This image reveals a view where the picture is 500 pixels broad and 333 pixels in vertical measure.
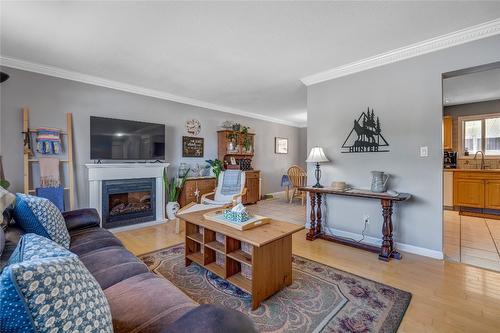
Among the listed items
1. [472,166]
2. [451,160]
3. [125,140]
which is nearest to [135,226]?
[125,140]

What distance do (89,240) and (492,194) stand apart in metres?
6.03

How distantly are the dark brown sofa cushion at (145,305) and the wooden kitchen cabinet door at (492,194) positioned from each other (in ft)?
18.0

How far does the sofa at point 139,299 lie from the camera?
82 centimetres

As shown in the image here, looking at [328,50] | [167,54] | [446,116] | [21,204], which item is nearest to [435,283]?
[328,50]

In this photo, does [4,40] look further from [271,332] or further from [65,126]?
[271,332]

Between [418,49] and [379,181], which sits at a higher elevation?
[418,49]

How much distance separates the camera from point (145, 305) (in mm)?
1089

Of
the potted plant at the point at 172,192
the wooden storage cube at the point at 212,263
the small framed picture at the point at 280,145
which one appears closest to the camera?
the wooden storage cube at the point at 212,263

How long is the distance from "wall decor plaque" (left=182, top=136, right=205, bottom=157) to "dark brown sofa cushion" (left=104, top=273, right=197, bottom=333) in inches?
142

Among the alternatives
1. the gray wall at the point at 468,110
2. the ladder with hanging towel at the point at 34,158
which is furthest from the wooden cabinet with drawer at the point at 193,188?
the gray wall at the point at 468,110

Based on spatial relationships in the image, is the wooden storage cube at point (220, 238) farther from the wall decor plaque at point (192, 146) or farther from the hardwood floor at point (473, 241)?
the wall decor plaque at point (192, 146)

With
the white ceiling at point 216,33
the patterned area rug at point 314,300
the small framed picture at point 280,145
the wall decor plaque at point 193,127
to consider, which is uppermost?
the white ceiling at point 216,33

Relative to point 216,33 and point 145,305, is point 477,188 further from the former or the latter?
point 145,305

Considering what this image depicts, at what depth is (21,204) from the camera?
1.64 meters
